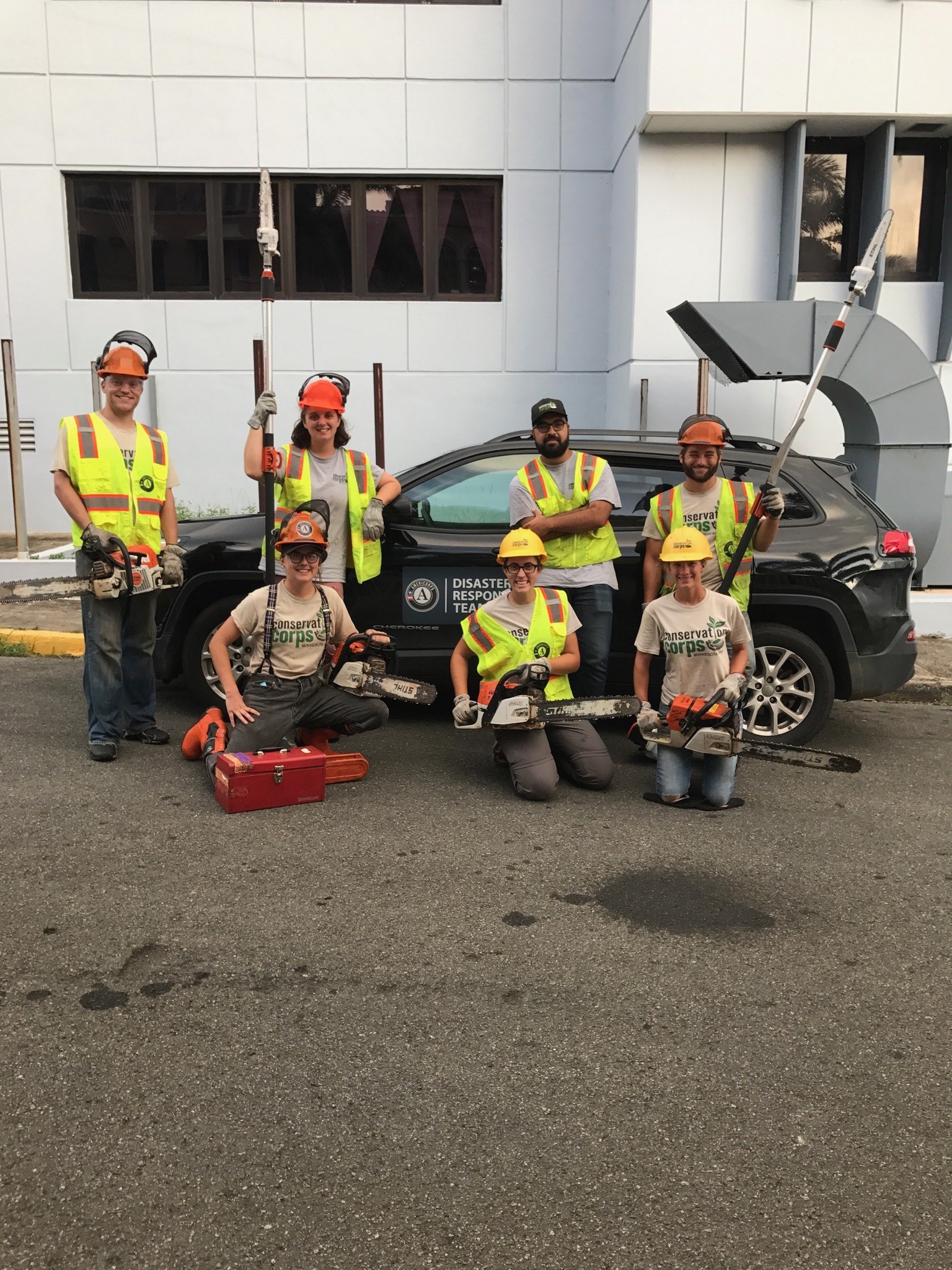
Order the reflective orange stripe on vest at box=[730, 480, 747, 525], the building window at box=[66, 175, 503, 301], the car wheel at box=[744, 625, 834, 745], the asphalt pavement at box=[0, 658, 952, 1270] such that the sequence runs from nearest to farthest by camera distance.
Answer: the asphalt pavement at box=[0, 658, 952, 1270], the reflective orange stripe on vest at box=[730, 480, 747, 525], the car wheel at box=[744, 625, 834, 745], the building window at box=[66, 175, 503, 301]

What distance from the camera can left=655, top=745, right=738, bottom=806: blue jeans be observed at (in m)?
4.83

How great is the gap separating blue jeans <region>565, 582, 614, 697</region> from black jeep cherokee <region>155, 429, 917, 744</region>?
0.30 meters

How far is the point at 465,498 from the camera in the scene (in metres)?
5.84

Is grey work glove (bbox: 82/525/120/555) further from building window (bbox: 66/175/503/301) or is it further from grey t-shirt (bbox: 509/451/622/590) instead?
building window (bbox: 66/175/503/301)

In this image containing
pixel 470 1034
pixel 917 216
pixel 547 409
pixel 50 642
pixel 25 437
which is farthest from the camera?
pixel 25 437

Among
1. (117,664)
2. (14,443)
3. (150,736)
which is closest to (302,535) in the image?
(117,664)

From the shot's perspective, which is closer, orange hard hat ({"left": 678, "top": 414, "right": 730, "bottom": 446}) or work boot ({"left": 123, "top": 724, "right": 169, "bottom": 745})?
orange hard hat ({"left": 678, "top": 414, "right": 730, "bottom": 446})

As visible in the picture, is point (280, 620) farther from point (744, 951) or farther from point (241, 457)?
point (241, 457)

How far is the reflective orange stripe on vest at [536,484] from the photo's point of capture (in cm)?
535

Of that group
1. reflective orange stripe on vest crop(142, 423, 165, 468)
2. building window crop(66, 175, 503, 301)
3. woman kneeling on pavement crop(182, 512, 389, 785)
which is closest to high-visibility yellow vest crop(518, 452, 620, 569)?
woman kneeling on pavement crop(182, 512, 389, 785)

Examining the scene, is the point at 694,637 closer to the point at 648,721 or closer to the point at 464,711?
the point at 648,721

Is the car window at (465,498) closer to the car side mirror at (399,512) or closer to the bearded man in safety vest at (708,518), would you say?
the car side mirror at (399,512)

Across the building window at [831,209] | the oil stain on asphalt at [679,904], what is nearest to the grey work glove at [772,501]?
the oil stain on asphalt at [679,904]

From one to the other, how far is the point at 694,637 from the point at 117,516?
9.71 feet
